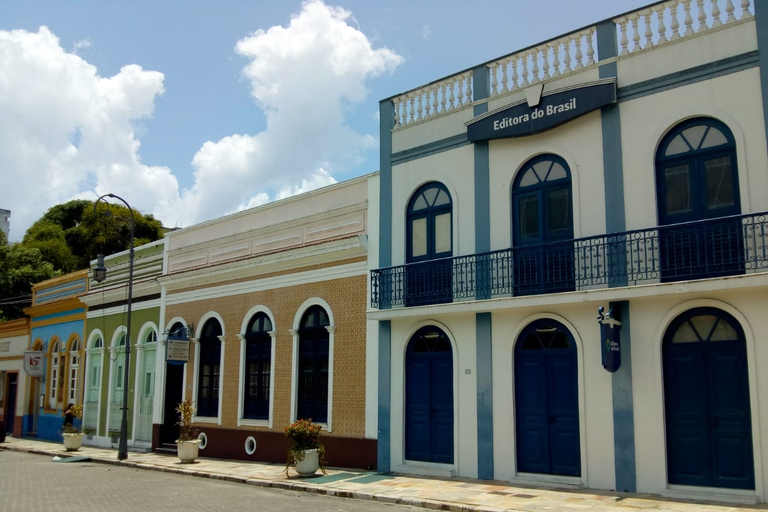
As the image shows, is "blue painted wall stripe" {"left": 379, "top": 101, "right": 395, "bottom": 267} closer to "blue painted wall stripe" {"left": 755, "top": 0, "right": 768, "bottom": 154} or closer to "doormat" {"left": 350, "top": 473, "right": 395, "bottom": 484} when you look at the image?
"doormat" {"left": 350, "top": 473, "right": 395, "bottom": 484}

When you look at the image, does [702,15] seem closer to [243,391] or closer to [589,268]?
[589,268]

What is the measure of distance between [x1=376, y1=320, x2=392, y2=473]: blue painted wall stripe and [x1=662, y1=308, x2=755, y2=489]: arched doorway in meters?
5.87

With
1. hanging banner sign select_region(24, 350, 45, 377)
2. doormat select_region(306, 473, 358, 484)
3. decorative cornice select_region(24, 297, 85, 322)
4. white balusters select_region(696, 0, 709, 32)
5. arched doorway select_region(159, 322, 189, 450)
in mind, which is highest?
white balusters select_region(696, 0, 709, 32)

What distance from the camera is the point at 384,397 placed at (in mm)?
15430

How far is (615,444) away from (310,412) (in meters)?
7.73

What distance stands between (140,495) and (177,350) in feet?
25.0

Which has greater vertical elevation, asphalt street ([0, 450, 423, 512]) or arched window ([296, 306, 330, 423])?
arched window ([296, 306, 330, 423])

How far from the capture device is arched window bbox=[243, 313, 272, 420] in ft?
61.2

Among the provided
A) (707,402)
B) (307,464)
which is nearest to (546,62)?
(707,402)

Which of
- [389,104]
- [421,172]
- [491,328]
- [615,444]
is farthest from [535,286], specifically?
[389,104]

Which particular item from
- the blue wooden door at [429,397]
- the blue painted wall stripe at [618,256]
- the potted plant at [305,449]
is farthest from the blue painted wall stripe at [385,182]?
the blue painted wall stripe at [618,256]

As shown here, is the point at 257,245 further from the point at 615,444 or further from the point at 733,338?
the point at 733,338

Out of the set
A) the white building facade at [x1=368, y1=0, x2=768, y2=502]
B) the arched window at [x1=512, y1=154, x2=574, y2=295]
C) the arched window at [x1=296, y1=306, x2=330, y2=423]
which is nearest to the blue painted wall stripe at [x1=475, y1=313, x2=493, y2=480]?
the white building facade at [x1=368, y1=0, x2=768, y2=502]

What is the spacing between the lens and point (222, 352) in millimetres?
20094
